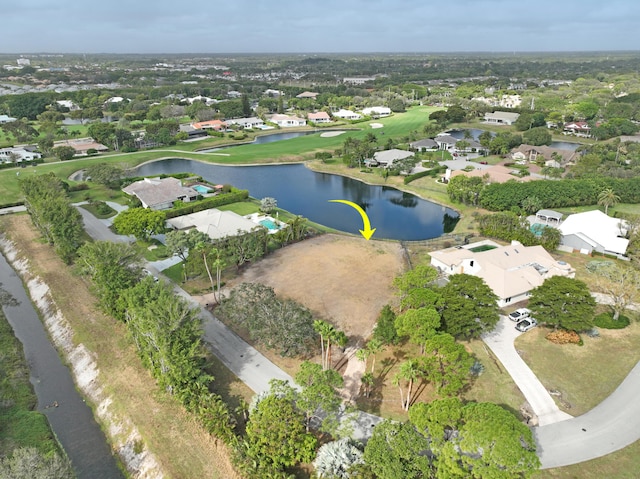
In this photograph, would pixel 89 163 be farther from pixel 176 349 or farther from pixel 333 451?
pixel 333 451

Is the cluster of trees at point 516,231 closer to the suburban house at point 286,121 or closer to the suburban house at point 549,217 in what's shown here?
the suburban house at point 549,217

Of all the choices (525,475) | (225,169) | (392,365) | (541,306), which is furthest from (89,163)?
(525,475)

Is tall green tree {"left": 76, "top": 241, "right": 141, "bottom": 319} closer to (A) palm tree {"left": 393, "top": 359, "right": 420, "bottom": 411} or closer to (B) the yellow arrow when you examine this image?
(A) palm tree {"left": 393, "top": 359, "right": 420, "bottom": 411}

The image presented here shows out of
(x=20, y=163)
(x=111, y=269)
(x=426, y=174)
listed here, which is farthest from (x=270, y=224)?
(x=20, y=163)

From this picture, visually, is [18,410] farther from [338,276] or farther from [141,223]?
[338,276]

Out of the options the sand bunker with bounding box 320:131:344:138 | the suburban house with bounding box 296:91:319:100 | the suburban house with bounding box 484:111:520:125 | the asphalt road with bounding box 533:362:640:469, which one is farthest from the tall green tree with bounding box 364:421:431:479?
the suburban house with bounding box 296:91:319:100

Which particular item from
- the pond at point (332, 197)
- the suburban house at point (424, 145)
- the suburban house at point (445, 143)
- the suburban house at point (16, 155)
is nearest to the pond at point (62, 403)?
the pond at point (332, 197)
